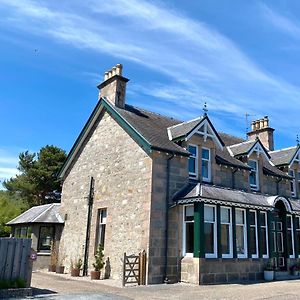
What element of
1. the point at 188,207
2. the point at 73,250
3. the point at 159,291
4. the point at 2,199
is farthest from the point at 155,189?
the point at 2,199

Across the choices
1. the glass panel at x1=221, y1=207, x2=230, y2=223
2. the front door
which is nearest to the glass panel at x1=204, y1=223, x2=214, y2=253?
the glass panel at x1=221, y1=207, x2=230, y2=223

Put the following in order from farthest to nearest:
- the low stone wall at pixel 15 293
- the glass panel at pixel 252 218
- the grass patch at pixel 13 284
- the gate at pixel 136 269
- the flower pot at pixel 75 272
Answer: the glass panel at pixel 252 218, the flower pot at pixel 75 272, the gate at pixel 136 269, the grass patch at pixel 13 284, the low stone wall at pixel 15 293

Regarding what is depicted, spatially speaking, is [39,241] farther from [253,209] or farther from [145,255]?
[253,209]

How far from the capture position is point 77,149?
22.2 metres

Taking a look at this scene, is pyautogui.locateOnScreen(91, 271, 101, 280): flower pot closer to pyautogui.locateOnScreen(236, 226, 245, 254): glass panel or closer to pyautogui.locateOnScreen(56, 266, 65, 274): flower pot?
pyautogui.locateOnScreen(56, 266, 65, 274): flower pot

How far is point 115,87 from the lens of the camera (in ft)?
65.0

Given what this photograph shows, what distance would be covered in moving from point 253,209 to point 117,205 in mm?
6946

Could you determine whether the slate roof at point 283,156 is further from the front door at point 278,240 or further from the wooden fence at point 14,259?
the wooden fence at point 14,259

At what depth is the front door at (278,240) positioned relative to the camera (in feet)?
64.3

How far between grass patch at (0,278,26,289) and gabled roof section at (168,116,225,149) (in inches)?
385

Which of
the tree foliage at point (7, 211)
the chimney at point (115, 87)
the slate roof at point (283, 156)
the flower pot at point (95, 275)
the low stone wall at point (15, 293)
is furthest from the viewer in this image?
the tree foliage at point (7, 211)

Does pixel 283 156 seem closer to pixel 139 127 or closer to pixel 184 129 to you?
pixel 184 129

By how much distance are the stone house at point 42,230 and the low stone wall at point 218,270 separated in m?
9.52

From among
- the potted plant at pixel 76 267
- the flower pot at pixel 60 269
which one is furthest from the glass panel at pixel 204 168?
the flower pot at pixel 60 269
